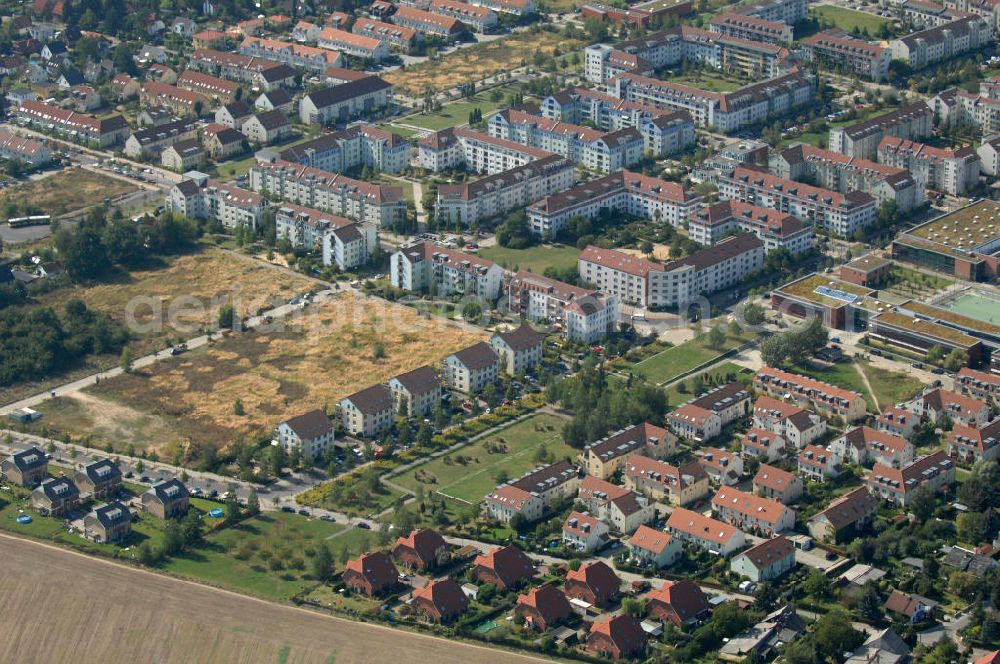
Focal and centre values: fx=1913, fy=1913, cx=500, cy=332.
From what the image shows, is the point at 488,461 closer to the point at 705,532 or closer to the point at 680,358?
the point at 705,532

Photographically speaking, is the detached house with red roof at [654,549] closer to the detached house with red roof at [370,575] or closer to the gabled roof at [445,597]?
the gabled roof at [445,597]

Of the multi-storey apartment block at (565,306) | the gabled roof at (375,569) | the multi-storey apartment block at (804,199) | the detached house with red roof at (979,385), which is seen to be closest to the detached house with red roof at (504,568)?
the gabled roof at (375,569)

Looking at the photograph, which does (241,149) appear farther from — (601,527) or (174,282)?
(601,527)

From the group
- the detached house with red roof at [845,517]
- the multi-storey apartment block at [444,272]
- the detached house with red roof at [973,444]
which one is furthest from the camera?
the multi-storey apartment block at [444,272]

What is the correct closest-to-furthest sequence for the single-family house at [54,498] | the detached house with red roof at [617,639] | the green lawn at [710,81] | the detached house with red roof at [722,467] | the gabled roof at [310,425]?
1. the detached house with red roof at [617,639]
2. the single-family house at [54,498]
3. the detached house with red roof at [722,467]
4. the gabled roof at [310,425]
5. the green lawn at [710,81]

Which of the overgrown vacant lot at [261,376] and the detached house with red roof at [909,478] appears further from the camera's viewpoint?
the overgrown vacant lot at [261,376]

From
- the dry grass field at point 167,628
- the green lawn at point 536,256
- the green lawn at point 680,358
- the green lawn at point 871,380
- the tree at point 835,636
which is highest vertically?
the tree at point 835,636

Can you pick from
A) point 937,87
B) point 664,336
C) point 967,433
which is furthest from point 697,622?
point 937,87
